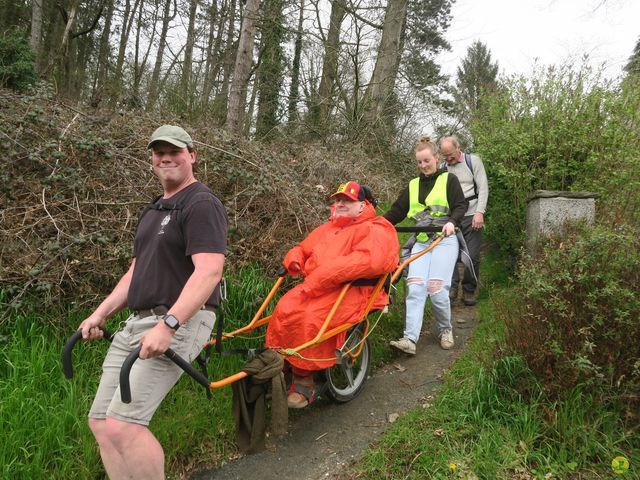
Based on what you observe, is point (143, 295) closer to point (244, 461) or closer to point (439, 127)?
point (244, 461)

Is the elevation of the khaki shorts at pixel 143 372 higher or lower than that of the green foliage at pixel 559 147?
lower

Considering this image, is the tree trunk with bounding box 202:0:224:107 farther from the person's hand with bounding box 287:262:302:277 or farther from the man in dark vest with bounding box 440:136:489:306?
the person's hand with bounding box 287:262:302:277

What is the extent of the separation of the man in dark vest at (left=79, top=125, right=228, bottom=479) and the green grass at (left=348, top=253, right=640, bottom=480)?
1.53 m

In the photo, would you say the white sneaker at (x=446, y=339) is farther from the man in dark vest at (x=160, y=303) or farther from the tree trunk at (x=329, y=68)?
the tree trunk at (x=329, y=68)

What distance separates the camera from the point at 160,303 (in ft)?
7.66

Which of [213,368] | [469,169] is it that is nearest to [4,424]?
[213,368]

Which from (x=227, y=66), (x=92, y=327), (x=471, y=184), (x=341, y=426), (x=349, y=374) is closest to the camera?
(x=92, y=327)

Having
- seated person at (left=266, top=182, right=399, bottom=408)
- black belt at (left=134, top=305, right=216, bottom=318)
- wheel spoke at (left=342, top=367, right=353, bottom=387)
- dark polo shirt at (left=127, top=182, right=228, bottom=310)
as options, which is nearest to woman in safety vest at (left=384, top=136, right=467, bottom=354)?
wheel spoke at (left=342, top=367, right=353, bottom=387)

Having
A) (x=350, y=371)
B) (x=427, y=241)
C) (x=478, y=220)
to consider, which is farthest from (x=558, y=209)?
(x=350, y=371)

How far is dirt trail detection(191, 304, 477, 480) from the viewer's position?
10.3 ft

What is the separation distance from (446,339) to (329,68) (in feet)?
25.3

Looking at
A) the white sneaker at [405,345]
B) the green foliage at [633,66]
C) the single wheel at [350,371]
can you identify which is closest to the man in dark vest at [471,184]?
the white sneaker at [405,345]

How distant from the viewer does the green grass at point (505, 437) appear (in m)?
2.76

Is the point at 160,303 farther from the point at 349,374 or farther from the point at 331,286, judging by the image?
the point at 349,374
